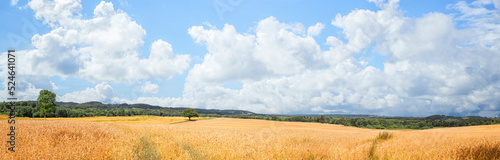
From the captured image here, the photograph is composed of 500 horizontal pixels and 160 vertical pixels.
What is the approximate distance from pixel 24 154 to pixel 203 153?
17.3ft

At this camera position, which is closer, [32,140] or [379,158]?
[32,140]

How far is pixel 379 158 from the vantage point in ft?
30.3

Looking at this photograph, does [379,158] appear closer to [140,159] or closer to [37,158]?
[140,159]

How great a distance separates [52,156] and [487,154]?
1611cm

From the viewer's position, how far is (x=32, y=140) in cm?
863

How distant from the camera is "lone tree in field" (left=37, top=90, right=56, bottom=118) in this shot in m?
61.5

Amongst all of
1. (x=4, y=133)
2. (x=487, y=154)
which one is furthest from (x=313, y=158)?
(x=4, y=133)

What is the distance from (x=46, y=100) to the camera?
205 feet

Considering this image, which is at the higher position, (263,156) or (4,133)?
(4,133)

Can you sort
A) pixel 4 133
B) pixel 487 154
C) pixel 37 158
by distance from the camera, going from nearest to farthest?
pixel 37 158, pixel 4 133, pixel 487 154

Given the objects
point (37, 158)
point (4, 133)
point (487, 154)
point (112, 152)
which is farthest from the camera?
point (487, 154)

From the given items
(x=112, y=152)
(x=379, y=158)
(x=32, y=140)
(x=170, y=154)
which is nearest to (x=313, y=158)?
(x=379, y=158)

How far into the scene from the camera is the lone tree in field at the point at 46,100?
61.5 m

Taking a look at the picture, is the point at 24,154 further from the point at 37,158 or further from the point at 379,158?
the point at 379,158
